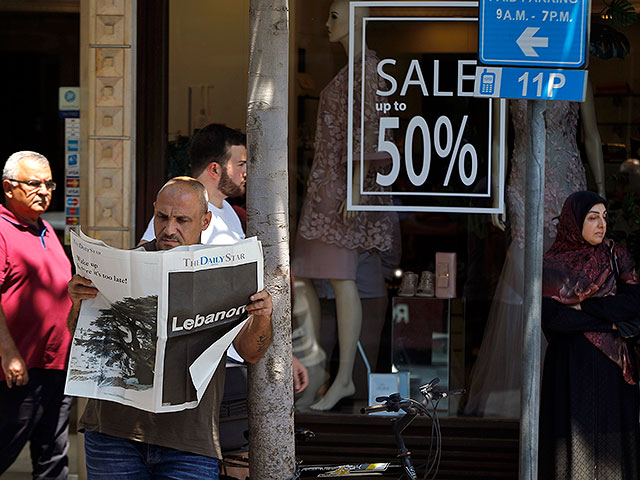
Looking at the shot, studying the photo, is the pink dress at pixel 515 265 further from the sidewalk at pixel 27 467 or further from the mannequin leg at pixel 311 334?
the sidewalk at pixel 27 467

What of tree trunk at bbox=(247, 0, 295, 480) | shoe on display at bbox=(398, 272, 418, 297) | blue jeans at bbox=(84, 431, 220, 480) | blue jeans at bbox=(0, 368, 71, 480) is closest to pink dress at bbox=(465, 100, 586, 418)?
shoe on display at bbox=(398, 272, 418, 297)

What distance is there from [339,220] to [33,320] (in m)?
1.99

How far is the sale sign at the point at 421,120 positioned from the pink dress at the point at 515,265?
123 millimetres

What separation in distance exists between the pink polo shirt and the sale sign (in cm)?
196

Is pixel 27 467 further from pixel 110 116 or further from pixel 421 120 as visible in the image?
pixel 421 120

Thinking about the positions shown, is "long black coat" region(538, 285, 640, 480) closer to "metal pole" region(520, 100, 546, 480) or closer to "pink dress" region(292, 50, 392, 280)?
"metal pole" region(520, 100, 546, 480)

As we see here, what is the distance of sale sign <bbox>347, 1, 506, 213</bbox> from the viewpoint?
598cm

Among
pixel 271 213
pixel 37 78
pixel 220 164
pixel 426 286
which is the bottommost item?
pixel 426 286

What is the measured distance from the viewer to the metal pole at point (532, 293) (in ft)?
12.5

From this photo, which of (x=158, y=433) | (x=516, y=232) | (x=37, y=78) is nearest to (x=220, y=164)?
(x=158, y=433)

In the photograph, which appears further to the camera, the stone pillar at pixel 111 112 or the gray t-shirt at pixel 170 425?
the stone pillar at pixel 111 112

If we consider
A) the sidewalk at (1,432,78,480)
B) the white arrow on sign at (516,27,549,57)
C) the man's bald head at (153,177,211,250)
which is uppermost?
the white arrow on sign at (516,27,549,57)

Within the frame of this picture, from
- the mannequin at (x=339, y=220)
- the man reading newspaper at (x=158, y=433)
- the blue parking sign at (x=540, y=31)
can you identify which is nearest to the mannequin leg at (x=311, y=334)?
the mannequin at (x=339, y=220)

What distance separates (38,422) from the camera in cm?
513
